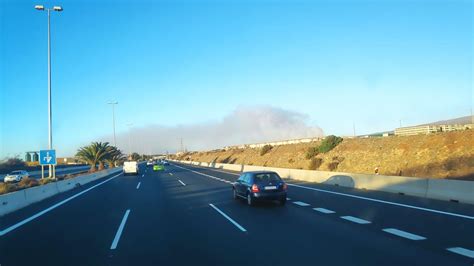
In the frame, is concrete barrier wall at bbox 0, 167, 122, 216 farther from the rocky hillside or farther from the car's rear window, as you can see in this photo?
the rocky hillside

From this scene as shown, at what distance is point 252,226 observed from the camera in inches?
472

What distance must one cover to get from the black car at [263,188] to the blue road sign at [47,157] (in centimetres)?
1767

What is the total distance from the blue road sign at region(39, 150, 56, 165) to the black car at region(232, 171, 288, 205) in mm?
17667

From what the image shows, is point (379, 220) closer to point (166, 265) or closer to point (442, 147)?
point (166, 265)

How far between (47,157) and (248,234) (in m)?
23.4

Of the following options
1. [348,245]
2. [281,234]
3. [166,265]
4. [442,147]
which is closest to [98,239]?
[166,265]

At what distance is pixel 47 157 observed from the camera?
29.9 m

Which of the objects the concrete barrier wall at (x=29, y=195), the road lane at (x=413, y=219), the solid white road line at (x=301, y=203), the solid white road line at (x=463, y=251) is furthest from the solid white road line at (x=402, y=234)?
the concrete barrier wall at (x=29, y=195)

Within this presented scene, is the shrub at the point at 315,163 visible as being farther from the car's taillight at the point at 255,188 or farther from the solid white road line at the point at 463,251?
the solid white road line at the point at 463,251

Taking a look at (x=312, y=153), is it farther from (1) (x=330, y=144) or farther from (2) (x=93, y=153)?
(2) (x=93, y=153)

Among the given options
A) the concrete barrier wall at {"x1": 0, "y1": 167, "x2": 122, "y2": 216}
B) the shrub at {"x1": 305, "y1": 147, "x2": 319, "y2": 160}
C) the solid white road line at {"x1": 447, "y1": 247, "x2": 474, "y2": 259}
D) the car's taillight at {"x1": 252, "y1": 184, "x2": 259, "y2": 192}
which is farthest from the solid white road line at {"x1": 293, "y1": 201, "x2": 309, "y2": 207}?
the shrub at {"x1": 305, "y1": 147, "x2": 319, "y2": 160}

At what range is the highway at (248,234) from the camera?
8297 millimetres

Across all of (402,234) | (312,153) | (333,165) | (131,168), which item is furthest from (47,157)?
(312,153)

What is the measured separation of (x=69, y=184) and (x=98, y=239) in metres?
23.5
